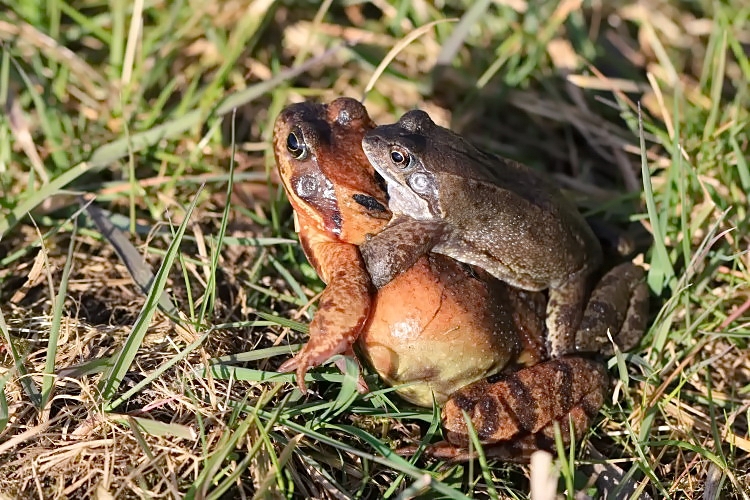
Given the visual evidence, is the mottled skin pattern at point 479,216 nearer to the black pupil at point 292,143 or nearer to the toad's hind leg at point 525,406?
the toad's hind leg at point 525,406

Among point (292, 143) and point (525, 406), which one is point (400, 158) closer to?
point (292, 143)

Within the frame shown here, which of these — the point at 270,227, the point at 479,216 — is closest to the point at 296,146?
the point at 270,227

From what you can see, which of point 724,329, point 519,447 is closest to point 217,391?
point 519,447

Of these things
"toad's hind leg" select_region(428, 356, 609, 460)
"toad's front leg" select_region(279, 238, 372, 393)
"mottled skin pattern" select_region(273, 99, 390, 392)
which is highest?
"mottled skin pattern" select_region(273, 99, 390, 392)

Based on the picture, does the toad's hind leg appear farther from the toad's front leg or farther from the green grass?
the toad's front leg

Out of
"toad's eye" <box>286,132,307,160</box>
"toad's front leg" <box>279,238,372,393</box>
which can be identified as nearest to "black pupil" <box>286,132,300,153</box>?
"toad's eye" <box>286,132,307,160</box>

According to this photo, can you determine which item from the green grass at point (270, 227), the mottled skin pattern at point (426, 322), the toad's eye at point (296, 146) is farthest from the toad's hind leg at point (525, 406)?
the toad's eye at point (296, 146)

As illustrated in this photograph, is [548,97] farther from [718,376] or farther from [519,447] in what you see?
[519,447]
